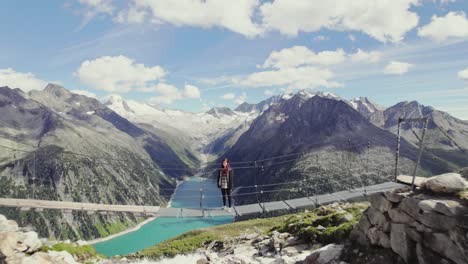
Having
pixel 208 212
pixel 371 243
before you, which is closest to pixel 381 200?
pixel 371 243

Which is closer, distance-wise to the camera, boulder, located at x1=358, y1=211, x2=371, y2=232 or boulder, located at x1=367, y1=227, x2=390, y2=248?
boulder, located at x1=367, y1=227, x2=390, y2=248

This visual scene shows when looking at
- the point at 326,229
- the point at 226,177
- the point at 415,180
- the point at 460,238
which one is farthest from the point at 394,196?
the point at 226,177

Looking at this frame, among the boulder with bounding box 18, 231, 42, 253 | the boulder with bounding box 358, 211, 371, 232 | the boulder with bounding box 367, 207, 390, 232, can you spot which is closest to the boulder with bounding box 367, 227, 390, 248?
the boulder with bounding box 367, 207, 390, 232

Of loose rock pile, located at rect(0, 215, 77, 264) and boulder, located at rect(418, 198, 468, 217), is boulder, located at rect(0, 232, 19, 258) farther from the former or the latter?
boulder, located at rect(418, 198, 468, 217)

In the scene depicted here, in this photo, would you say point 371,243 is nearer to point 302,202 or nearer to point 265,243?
point 265,243

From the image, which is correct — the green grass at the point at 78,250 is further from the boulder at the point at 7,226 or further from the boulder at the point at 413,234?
the boulder at the point at 413,234

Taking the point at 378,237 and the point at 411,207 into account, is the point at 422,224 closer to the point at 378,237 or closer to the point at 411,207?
the point at 411,207

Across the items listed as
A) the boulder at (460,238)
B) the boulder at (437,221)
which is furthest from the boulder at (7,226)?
the boulder at (460,238)
